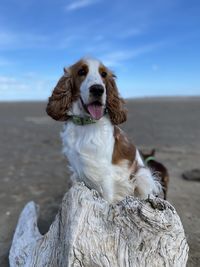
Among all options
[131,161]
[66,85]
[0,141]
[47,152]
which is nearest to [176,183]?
[131,161]

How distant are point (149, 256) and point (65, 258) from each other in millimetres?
599

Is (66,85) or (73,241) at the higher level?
(66,85)

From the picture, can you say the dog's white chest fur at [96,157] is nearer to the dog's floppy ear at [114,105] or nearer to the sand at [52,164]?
the dog's floppy ear at [114,105]

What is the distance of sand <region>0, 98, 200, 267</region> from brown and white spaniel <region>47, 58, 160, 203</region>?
98cm

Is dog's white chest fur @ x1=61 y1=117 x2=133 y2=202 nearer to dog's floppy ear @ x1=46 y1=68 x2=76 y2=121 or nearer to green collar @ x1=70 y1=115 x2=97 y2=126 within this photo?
green collar @ x1=70 y1=115 x2=97 y2=126

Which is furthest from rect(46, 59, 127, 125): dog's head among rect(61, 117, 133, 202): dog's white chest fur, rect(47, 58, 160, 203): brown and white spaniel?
rect(61, 117, 133, 202): dog's white chest fur

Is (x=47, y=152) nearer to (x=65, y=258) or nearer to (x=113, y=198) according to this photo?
(x=113, y=198)

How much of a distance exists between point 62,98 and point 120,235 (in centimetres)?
242

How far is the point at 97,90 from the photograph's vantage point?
4.56 m

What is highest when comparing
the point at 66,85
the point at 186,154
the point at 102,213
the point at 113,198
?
the point at 66,85

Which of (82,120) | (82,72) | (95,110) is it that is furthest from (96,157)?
(82,72)

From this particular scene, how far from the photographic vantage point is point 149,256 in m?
2.88

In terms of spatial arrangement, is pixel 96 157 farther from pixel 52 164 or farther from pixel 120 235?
pixel 52 164

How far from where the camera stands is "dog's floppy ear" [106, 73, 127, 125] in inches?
200
